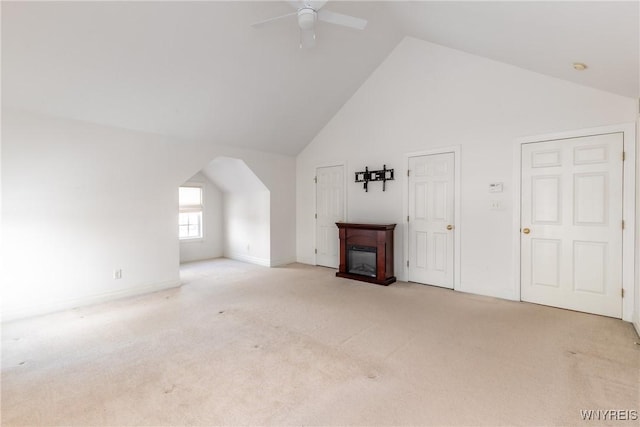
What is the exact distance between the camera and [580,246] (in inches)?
141

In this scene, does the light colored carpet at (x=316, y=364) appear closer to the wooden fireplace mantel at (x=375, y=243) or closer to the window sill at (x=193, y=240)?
the wooden fireplace mantel at (x=375, y=243)

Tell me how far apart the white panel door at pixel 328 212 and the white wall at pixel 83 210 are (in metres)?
2.29

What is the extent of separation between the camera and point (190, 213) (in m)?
6.95

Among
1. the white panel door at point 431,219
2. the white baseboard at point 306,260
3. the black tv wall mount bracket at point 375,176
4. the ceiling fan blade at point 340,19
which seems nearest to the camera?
the ceiling fan blade at point 340,19

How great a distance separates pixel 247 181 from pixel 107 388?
4.62 m

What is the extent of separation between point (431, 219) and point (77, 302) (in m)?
4.85

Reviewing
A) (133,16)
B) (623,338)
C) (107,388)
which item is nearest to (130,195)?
(133,16)

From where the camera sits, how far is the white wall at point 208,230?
683cm

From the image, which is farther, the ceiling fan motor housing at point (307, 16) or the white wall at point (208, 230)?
the white wall at point (208, 230)

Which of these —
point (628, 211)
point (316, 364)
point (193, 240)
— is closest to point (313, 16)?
point (316, 364)

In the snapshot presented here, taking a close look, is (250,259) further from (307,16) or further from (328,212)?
(307,16)

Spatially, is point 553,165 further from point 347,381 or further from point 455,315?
point 347,381

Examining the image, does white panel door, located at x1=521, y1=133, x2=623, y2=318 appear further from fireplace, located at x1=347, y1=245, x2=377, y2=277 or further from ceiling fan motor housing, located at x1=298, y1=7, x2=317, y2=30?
ceiling fan motor housing, located at x1=298, y1=7, x2=317, y2=30

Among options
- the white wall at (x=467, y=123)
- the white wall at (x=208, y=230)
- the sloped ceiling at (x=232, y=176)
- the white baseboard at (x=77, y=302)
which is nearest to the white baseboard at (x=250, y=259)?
the white wall at (x=208, y=230)
